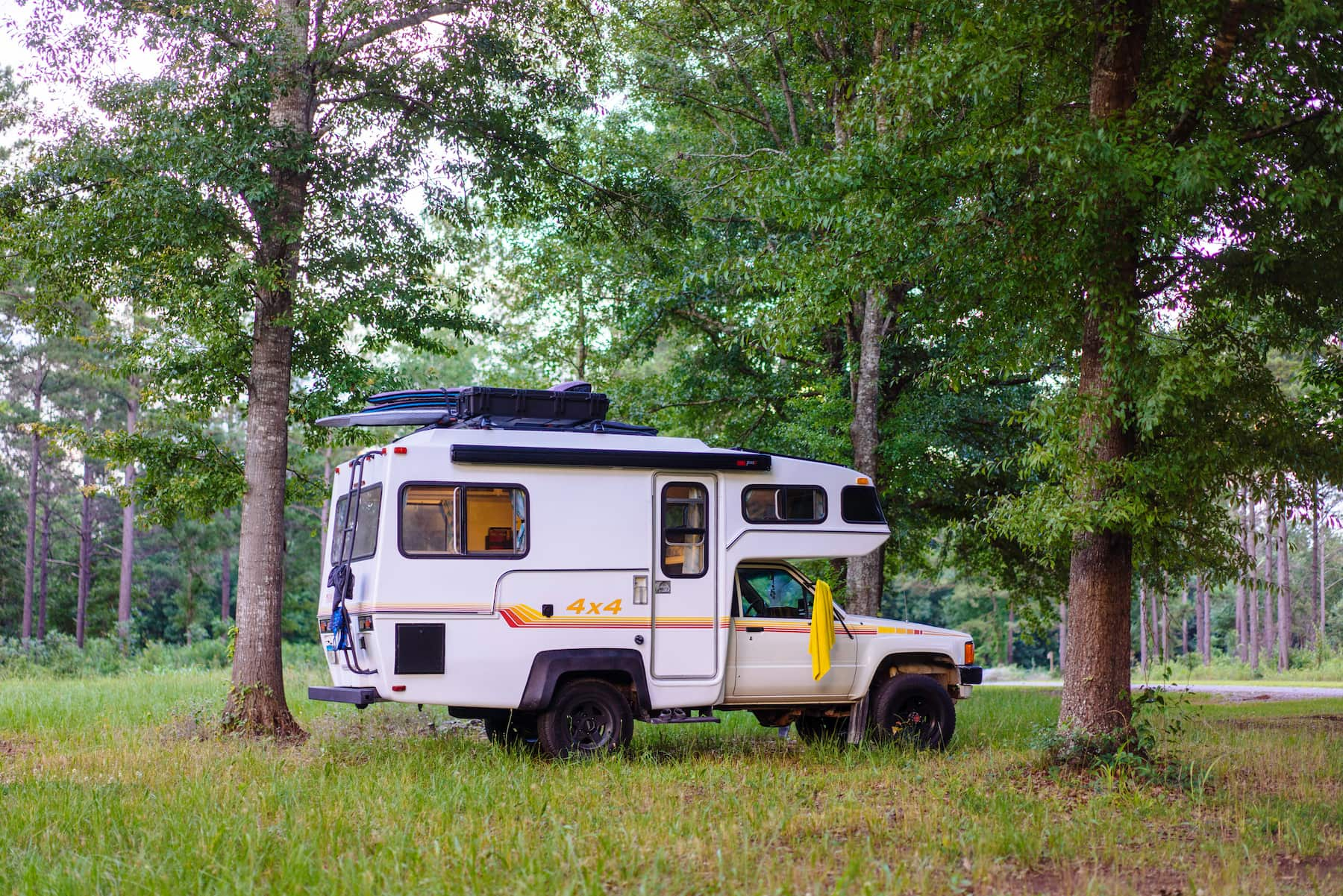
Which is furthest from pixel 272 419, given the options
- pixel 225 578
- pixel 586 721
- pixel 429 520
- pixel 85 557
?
pixel 225 578

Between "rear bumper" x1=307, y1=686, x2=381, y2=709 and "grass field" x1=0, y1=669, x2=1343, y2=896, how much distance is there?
1.78 ft

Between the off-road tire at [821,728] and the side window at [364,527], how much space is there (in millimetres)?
4916

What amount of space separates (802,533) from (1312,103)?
5710 millimetres

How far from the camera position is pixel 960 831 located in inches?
278

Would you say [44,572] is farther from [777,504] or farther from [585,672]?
→ [777,504]

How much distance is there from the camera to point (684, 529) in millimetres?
11305

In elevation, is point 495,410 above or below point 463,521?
above

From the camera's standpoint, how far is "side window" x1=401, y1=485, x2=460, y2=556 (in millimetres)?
10234

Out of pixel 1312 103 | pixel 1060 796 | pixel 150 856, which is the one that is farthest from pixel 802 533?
pixel 150 856

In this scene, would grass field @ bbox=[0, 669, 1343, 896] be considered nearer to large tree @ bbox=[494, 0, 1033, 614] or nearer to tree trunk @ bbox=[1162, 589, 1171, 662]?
large tree @ bbox=[494, 0, 1033, 614]

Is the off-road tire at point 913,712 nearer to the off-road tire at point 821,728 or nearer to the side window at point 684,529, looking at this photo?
the off-road tire at point 821,728

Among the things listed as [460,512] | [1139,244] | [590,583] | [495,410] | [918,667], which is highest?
[1139,244]

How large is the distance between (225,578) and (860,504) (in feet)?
139

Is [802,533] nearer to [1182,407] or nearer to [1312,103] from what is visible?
[1182,407]
